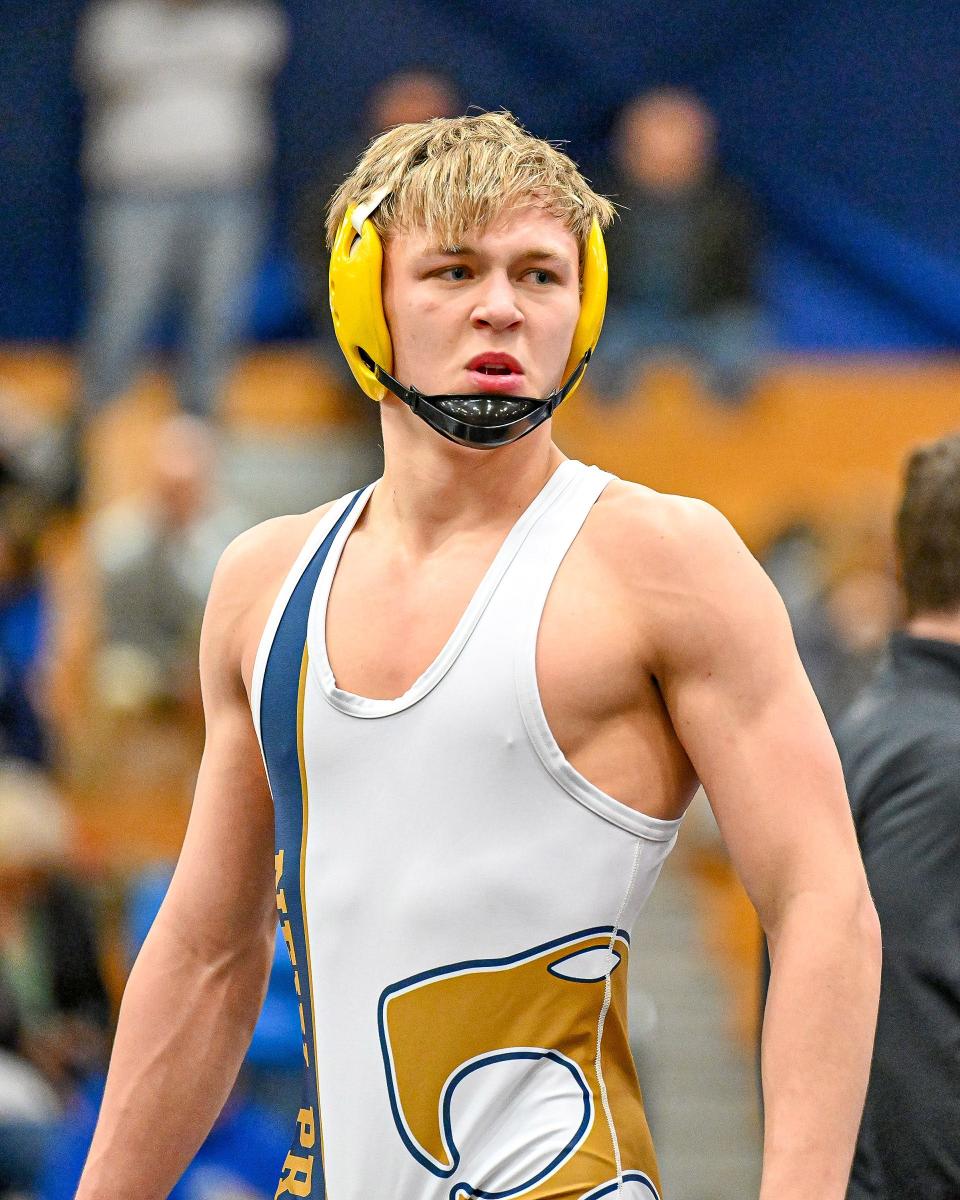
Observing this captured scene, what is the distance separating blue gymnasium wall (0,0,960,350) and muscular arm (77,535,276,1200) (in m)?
7.65

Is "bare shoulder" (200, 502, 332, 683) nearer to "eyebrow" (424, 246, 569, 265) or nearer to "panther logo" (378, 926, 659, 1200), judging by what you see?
"eyebrow" (424, 246, 569, 265)

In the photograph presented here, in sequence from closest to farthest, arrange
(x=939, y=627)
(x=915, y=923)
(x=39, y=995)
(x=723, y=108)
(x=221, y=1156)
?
(x=915, y=923) → (x=939, y=627) → (x=221, y=1156) → (x=39, y=995) → (x=723, y=108)

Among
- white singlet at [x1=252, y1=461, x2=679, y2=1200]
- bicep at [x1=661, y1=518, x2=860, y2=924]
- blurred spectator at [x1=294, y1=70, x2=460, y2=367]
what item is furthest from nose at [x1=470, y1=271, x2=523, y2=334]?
blurred spectator at [x1=294, y1=70, x2=460, y2=367]

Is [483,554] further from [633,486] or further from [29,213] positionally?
[29,213]

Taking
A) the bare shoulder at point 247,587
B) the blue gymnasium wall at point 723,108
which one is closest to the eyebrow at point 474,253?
the bare shoulder at point 247,587

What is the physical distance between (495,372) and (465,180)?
0.72 feet

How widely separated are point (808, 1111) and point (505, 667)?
0.56m

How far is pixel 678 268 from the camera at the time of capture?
8.77 metres

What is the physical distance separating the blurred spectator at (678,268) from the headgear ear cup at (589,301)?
21.0ft

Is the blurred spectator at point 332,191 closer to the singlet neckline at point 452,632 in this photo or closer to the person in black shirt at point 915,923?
the person in black shirt at point 915,923

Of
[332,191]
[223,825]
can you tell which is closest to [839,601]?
[332,191]

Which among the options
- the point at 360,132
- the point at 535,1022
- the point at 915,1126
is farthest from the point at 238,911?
the point at 360,132

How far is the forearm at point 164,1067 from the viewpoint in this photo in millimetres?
2395

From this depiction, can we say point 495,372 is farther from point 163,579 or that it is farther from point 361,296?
point 163,579
